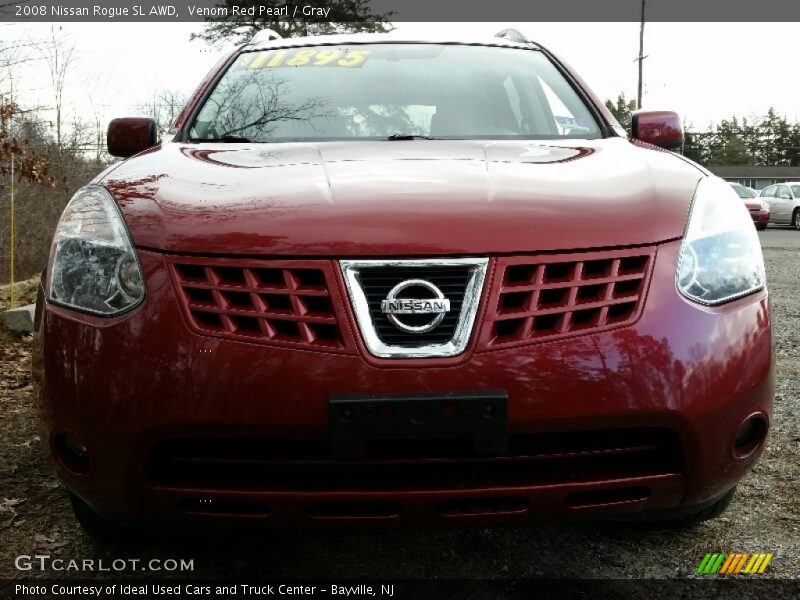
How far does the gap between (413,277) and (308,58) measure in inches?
68.6

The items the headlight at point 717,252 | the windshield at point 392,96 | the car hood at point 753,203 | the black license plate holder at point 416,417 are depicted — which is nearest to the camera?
the black license plate holder at point 416,417

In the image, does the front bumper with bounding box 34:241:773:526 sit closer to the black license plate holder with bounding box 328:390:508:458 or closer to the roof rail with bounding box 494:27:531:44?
the black license plate holder with bounding box 328:390:508:458

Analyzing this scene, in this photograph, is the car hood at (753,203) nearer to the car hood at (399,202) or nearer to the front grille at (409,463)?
the car hood at (399,202)

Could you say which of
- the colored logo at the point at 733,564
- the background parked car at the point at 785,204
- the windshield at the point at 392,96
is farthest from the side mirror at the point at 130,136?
the background parked car at the point at 785,204

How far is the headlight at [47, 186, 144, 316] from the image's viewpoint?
5.74 ft

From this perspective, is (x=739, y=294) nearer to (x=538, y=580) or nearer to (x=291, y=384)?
(x=538, y=580)

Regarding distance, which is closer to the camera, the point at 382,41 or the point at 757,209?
the point at 382,41

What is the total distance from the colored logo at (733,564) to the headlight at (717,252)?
77 centimetres

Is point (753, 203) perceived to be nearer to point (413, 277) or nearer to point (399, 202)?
point (399, 202)

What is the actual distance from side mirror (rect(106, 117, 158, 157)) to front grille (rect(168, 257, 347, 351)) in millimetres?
1505

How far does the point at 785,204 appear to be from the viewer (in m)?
25.0

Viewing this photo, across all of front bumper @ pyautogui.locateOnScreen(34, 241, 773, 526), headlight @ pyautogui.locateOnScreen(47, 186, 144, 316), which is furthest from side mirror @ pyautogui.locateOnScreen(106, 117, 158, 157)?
front bumper @ pyautogui.locateOnScreen(34, 241, 773, 526)

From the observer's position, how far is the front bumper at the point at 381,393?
160 centimetres

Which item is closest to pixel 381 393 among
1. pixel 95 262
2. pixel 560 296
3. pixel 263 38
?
pixel 560 296
